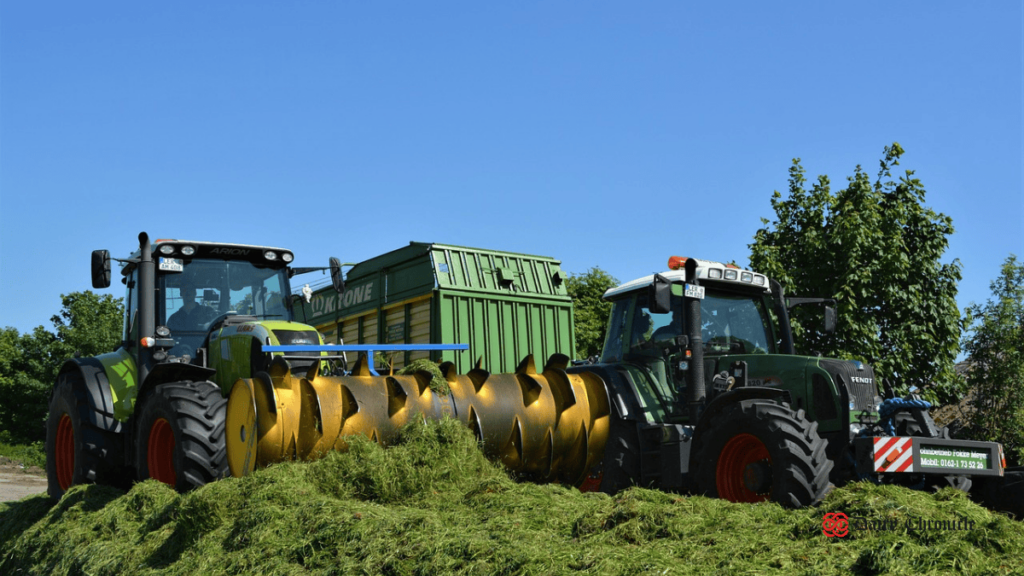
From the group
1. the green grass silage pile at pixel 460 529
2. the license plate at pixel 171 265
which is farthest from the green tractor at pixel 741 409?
the license plate at pixel 171 265

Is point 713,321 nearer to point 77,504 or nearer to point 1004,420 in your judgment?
point 77,504

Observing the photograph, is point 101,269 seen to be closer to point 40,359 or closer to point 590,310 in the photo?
point 590,310

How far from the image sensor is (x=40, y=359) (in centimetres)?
3966

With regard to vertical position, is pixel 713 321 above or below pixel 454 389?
above

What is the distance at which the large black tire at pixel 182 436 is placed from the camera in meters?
7.27

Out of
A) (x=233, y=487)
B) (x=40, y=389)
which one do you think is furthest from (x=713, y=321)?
(x=40, y=389)

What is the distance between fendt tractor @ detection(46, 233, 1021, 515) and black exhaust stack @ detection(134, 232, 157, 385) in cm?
2

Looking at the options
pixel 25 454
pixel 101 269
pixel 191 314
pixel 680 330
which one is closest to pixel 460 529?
pixel 680 330

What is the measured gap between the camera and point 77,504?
309 inches

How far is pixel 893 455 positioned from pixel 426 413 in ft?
11.7

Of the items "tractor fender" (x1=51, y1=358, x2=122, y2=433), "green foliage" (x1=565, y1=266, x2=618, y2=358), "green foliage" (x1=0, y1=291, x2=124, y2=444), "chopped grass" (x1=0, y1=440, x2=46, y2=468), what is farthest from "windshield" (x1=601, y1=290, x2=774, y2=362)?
"green foliage" (x1=0, y1=291, x2=124, y2=444)

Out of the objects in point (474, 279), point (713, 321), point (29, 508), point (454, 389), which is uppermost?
point (474, 279)

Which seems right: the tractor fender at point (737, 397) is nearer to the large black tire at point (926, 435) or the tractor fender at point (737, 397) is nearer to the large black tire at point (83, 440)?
the large black tire at point (926, 435)

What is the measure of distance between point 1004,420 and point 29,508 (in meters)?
15.9
